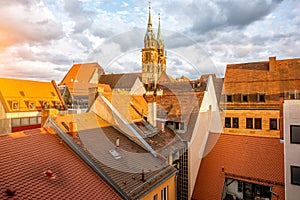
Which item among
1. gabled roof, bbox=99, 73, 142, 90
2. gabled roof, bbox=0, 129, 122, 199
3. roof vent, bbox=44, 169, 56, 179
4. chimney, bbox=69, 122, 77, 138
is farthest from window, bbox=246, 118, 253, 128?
gabled roof, bbox=99, 73, 142, 90

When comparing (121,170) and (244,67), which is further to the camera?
(244,67)

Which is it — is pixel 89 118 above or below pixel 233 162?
above

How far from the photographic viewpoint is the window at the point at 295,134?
13977mm

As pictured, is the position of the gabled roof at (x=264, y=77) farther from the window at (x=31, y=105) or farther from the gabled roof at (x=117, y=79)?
the gabled roof at (x=117, y=79)

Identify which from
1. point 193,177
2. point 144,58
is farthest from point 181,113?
point 144,58

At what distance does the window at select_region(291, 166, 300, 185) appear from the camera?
1334 cm

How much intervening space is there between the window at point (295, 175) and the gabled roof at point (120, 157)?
314 inches

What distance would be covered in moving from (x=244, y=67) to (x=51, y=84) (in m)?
29.7

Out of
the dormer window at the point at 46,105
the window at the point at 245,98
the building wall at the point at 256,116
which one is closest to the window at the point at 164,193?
the building wall at the point at 256,116

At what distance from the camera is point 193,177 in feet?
51.4

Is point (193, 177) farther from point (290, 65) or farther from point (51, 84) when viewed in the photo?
point (51, 84)

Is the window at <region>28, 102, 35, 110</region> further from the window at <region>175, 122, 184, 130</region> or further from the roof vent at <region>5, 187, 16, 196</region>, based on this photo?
the roof vent at <region>5, 187, 16, 196</region>

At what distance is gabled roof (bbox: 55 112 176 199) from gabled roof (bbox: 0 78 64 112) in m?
19.2

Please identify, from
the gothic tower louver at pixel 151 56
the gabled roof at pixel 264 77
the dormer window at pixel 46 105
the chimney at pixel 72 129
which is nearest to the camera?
the chimney at pixel 72 129
